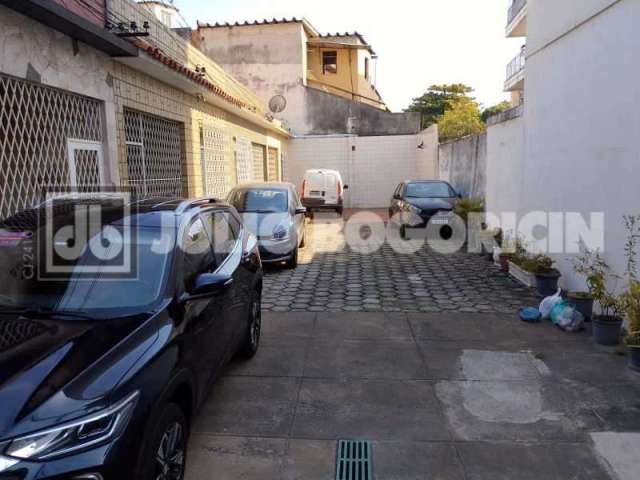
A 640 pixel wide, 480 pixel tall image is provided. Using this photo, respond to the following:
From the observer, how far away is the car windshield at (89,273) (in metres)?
2.90

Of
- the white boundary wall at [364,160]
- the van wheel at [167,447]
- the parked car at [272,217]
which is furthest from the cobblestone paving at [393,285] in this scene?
the white boundary wall at [364,160]

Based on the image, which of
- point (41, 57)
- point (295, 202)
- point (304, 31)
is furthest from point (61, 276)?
point (304, 31)

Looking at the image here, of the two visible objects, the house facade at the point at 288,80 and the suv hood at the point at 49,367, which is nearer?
the suv hood at the point at 49,367

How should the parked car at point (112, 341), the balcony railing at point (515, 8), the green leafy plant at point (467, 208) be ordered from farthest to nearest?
the balcony railing at point (515, 8), the green leafy plant at point (467, 208), the parked car at point (112, 341)

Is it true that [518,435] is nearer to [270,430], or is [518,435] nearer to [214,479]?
[270,430]

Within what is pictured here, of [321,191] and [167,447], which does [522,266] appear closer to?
[167,447]

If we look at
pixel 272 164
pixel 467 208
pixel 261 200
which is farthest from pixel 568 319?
pixel 272 164

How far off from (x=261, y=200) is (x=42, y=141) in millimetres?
4864

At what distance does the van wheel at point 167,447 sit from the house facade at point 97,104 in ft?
11.1

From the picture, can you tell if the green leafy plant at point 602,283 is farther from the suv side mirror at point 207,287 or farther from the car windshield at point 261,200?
the car windshield at point 261,200

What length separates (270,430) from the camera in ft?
12.0

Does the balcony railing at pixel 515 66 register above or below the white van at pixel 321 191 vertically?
above

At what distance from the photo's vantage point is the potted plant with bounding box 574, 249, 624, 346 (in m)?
5.22

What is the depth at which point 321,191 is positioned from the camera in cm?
1758
